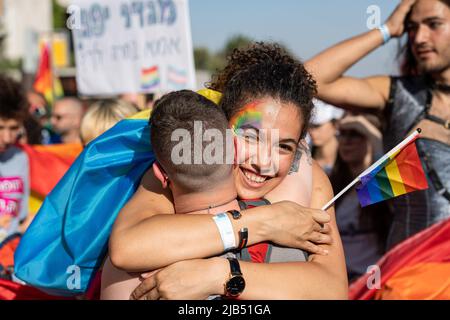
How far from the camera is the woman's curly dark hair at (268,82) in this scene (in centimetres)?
205

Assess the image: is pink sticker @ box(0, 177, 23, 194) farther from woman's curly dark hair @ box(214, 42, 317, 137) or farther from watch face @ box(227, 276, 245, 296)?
watch face @ box(227, 276, 245, 296)

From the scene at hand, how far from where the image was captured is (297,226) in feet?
6.52

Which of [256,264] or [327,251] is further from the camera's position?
[327,251]

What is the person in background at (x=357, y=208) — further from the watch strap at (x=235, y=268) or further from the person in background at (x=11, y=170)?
the watch strap at (x=235, y=268)

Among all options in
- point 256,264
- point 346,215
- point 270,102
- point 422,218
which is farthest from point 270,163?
point 346,215

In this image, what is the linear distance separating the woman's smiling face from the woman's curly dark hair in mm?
27

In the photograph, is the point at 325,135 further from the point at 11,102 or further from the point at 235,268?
the point at 235,268

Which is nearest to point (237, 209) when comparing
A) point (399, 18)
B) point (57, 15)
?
point (399, 18)

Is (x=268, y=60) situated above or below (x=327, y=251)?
above

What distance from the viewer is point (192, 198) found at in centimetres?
190

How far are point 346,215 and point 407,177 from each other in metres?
2.59

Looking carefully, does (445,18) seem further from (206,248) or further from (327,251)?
(206,248)

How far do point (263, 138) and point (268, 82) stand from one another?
18cm

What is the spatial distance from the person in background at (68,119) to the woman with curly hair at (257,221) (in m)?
4.48
